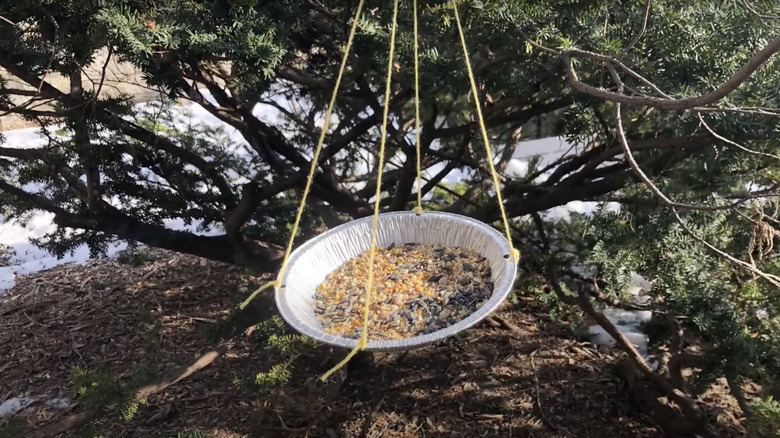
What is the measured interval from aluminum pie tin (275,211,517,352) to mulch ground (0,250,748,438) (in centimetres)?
58

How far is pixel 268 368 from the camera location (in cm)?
293

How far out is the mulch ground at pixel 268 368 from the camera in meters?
2.59

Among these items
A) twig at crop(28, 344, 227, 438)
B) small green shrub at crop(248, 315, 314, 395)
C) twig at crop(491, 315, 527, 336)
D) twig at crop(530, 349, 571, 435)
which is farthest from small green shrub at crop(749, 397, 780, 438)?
twig at crop(28, 344, 227, 438)

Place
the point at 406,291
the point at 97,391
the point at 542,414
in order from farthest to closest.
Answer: the point at 542,414 < the point at 97,391 < the point at 406,291

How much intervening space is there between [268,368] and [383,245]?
125 centimetres

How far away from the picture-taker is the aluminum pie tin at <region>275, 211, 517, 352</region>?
54.7 inches

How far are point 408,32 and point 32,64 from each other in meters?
1.20

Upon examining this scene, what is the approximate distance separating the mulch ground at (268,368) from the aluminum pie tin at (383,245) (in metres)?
0.58

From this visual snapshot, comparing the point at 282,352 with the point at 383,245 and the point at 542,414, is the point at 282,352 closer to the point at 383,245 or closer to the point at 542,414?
the point at 383,245

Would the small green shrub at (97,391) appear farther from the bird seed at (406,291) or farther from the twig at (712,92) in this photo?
the twig at (712,92)

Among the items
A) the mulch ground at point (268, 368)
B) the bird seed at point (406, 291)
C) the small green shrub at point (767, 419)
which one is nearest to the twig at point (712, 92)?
the bird seed at point (406, 291)

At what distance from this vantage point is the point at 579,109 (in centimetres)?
214

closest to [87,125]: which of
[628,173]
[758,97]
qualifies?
[628,173]

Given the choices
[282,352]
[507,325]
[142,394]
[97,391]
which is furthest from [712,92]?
[507,325]
